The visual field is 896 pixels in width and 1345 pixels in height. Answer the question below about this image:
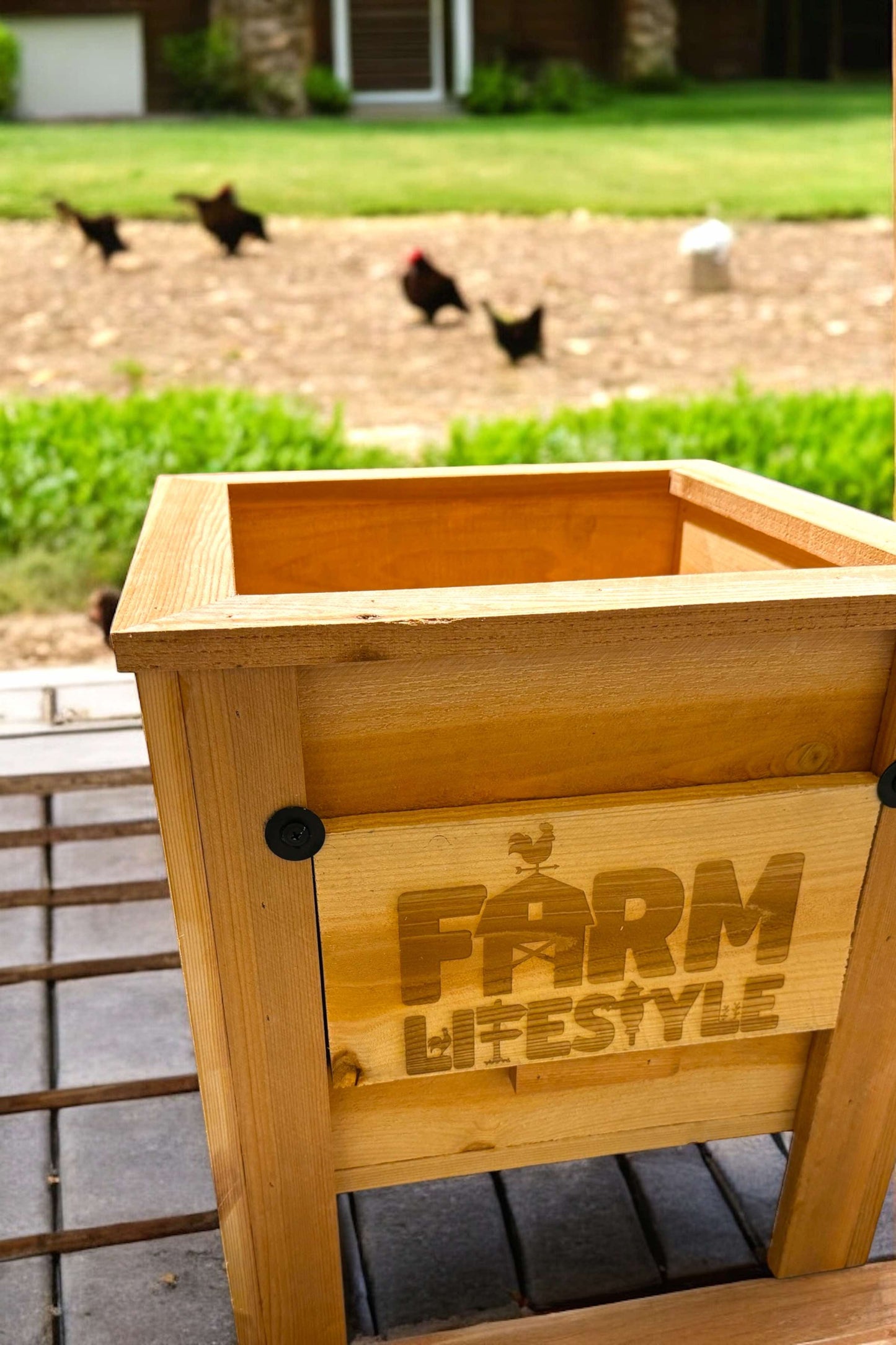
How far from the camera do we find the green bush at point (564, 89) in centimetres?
1439

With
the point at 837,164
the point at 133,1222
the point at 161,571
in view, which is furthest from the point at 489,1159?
the point at 837,164

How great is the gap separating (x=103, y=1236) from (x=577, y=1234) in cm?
50

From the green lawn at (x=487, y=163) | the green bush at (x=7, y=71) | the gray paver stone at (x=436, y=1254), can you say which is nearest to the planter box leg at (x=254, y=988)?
the gray paver stone at (x=436, y=1254)

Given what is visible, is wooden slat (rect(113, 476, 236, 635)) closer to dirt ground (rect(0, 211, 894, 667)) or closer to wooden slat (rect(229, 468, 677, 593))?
wooden slat (rect(229, 468, 677, 593))

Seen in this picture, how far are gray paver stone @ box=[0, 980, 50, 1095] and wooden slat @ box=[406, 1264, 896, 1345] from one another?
622 mm

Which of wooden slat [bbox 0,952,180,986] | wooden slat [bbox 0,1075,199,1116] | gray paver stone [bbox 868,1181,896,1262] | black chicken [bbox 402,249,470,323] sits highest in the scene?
black chicken [bbox 402,249,470,323]

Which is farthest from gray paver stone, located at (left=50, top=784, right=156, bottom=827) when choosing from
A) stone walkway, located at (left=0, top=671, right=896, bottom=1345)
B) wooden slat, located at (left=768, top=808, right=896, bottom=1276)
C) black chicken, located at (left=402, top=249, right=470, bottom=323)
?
black chicken, located at (left=402, top=249, right=470, bottom=323)

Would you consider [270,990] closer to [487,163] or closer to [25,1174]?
[25,1174]

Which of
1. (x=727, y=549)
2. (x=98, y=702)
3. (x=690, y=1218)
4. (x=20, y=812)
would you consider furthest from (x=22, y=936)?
(x=727, y=549)

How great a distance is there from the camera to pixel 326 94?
14.2 meters

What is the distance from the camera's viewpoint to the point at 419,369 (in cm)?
679

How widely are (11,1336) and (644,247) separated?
8888 mm

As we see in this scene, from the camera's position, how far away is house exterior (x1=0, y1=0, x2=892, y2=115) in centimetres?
1376

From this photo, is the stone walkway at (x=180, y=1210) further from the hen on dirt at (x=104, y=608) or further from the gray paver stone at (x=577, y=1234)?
the hen on dirt at (x=104, y=608)
